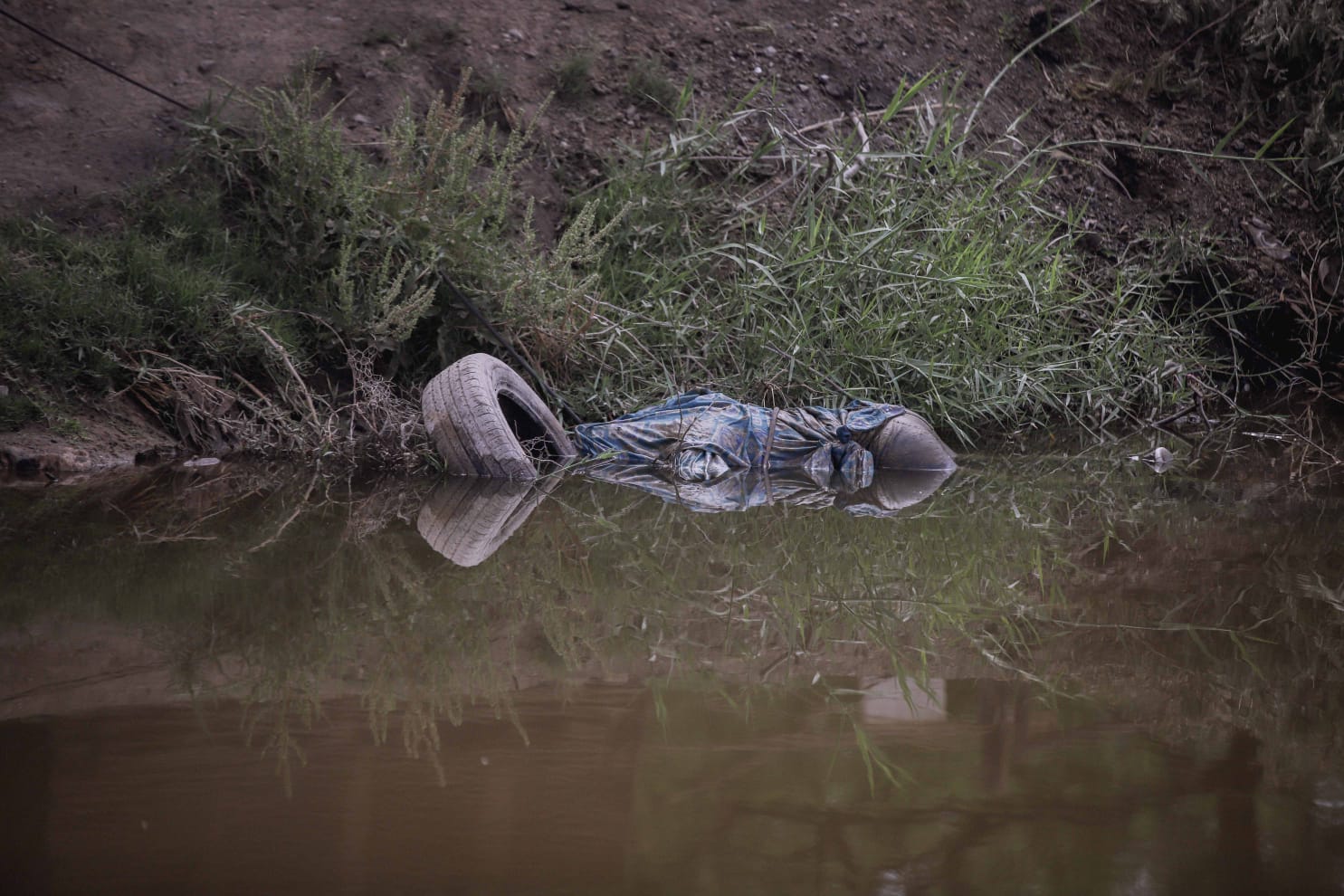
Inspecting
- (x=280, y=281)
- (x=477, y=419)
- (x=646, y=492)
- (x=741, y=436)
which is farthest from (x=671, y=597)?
(x=280, y=281)

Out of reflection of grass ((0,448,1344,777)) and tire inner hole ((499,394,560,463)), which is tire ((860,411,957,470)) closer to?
reflection of grass ((0,448,1344,777))

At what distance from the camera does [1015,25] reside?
9.21m

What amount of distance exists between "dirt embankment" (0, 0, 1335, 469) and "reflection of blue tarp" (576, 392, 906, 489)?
234cm

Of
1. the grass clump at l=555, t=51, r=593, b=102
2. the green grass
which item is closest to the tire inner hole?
the green grass

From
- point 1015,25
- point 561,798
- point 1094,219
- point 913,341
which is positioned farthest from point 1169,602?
point 1015,25

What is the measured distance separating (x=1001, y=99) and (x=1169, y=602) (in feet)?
22.1

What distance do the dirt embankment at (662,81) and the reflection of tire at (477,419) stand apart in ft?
7.55

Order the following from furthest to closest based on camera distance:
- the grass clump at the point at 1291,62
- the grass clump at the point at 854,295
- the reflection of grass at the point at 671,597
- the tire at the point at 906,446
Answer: the grass clump at the point at 1291,62, the grass clump at the point at 854,295, the tire at the point at 906,446, the reflection of grass at the point at 671,597

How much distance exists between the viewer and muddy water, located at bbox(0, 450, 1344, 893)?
1.56 m

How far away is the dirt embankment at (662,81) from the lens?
6.49 metres

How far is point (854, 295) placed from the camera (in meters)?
5.91

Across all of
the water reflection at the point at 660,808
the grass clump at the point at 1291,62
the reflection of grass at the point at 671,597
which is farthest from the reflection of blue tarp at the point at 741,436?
the grass clump at the point at 1291,62

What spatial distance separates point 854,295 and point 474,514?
9.26 feet

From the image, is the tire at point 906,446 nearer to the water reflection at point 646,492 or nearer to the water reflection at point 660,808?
the water reflection at point 646,492
